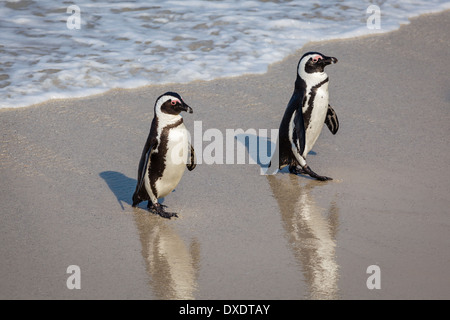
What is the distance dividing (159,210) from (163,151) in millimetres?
411

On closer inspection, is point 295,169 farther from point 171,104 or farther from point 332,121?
point 171,104

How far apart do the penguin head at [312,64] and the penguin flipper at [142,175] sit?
1417mm

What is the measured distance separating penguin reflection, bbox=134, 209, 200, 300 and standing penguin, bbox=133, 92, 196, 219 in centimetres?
15

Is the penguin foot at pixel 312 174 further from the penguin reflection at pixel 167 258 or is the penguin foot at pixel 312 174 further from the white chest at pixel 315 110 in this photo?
the penguin reflection at pixel 167 258

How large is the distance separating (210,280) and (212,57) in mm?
4416

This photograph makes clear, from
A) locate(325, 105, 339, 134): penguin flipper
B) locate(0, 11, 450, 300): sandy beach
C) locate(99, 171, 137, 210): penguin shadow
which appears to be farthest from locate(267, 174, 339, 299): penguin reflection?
locate(99, 171, 137, 210): penguin shadow

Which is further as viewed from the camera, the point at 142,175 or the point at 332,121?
the point at 332,121

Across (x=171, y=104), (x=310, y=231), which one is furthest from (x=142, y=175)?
(x=310, y=231)

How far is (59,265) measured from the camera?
144 inches

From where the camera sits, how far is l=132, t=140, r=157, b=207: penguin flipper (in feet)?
13.9

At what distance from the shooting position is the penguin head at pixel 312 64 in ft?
16.0

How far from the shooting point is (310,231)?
410cm

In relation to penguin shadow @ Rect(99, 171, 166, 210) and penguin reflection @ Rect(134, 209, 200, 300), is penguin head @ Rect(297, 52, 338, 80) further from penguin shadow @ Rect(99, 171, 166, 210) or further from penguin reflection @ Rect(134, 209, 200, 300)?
penguin reflection @ Rect(134, 209, 200, 300)

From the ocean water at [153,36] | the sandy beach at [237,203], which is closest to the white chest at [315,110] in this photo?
the sandy beach at [237,203]
